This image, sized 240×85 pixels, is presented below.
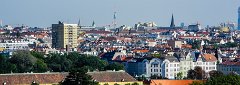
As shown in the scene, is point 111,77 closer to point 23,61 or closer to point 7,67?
point 7,67

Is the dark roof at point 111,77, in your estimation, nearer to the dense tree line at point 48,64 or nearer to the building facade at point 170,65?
the dense tree line at point 48,64

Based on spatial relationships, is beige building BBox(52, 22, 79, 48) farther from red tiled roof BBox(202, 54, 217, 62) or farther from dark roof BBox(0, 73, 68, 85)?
dark roof BBox(0, 73, 68, 85)

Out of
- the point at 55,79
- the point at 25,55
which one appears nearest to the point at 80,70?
the point at 55,79

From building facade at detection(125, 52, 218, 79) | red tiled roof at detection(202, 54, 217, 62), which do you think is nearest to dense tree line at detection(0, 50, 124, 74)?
building facade at detection(125, 52, 218, 79)

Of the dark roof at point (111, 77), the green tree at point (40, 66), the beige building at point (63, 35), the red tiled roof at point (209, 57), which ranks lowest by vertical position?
the dark roof at point (111, 77)

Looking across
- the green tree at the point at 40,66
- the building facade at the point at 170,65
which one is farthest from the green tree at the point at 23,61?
the building facade at the point at 170,65

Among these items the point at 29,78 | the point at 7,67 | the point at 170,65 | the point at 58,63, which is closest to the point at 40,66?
the point at 7,67

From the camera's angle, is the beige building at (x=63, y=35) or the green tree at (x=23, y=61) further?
the beige building at (x=63, y=35)
